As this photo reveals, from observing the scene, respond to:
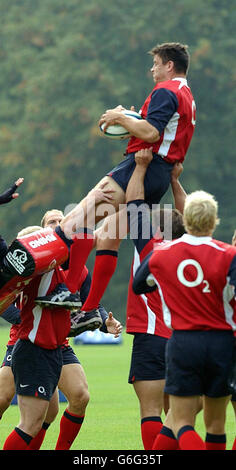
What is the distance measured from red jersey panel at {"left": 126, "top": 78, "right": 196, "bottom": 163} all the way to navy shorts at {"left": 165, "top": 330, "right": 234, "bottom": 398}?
6.54 ft

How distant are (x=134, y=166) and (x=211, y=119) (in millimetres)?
35635

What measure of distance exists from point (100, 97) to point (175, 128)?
3587cm

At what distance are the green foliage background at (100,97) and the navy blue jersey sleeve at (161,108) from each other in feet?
109

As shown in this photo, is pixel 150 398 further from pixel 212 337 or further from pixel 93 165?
pixel 93 165

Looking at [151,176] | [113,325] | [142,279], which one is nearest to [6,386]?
[113,325]

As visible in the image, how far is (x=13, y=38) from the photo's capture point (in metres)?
47.7

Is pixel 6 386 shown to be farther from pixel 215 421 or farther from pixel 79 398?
pixel 215 421

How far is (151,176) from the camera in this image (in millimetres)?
7961

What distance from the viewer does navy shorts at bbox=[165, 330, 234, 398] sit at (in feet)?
21.0

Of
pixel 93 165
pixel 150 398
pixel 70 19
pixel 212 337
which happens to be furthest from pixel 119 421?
pixel 70 19

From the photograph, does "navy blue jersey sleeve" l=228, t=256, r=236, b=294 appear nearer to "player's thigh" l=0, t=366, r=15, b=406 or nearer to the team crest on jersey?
the team crest on jersey

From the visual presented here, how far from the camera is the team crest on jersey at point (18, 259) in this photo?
7.28m

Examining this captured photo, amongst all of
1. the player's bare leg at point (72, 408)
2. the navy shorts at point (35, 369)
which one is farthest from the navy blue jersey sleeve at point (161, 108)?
the player's bare leg at point (72, 408)

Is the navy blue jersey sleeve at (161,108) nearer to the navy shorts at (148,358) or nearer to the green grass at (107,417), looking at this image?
the navy shorts at (148,358)
